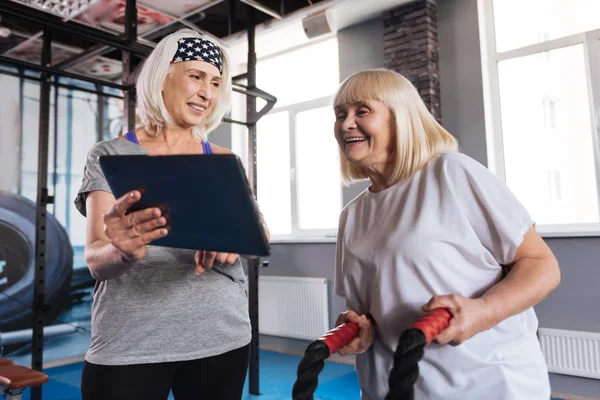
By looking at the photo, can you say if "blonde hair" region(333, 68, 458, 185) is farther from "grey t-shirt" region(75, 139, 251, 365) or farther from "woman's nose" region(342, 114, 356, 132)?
"grey t-shirt" region(75, 139, 251, 365)

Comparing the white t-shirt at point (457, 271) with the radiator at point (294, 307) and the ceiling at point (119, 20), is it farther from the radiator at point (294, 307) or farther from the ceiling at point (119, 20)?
the radiator at point (294, 307)

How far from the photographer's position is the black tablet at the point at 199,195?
621 mm

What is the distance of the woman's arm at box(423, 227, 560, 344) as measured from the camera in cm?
74

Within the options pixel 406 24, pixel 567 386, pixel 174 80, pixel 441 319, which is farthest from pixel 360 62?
pixel 441 319

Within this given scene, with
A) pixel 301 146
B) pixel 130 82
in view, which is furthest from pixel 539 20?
pixel 130 82

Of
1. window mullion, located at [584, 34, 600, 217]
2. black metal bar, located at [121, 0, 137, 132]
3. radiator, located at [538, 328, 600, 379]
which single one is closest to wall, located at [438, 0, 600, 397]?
radiator, located at [538, 328, 600, 379]

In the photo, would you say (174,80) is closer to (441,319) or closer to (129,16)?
(441,319)

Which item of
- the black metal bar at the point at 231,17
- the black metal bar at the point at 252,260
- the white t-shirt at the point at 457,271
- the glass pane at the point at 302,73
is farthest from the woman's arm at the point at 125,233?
the glass pane at the point at 302,73

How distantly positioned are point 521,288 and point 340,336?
0.35 meters

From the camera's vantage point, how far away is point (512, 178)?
3.70 meters

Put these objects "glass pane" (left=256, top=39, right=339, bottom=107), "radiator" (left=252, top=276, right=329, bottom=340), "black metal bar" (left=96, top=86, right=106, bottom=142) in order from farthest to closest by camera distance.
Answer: "glass pane" (left=256, top=39, right=339, bottom=107) → "black metal bar" (left=96, top=86, right=106, bottom=142) → "radiator" (left=252, top=276, right=329, bottom=340)

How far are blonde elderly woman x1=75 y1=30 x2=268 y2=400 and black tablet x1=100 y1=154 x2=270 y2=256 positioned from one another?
177 mm

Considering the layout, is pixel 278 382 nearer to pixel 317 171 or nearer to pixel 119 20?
pixel 317 171

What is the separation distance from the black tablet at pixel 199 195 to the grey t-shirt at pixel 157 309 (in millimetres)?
280
